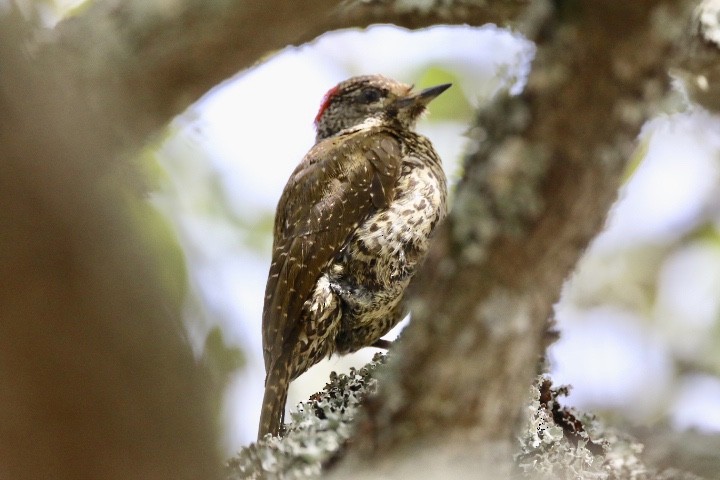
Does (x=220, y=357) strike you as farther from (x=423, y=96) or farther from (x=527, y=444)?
(x=423, y=96)

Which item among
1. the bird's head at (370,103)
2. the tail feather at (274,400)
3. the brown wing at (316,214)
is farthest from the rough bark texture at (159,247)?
the tail feather at (274,400)

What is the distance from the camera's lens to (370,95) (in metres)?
5.07

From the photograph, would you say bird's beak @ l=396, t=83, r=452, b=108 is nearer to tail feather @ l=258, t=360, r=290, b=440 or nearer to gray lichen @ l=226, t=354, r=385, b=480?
tail feather @ l=258, t=360, r=290, b=440

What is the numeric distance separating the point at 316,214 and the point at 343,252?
210 millimetres

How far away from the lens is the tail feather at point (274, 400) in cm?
354

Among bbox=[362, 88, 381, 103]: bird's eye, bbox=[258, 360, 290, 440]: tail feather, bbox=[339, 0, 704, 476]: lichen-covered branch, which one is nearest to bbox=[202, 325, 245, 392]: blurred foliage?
bbox=[339, 0, 704, 476]: lichen-covered branch

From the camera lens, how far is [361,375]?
3330 millimetres

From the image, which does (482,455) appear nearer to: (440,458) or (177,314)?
(440,458)

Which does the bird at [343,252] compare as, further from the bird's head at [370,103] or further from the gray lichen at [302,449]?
the gray lichen at [302,449]

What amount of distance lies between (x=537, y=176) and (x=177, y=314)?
106 centimetres

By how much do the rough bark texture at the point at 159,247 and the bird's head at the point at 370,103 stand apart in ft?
2.53

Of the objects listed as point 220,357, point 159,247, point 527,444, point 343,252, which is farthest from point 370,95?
point 159,247

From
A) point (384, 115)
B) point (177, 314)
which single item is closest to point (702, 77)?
point (384, 115)

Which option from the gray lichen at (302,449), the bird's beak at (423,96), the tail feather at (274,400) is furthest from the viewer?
the bird's beak at (423,96)
